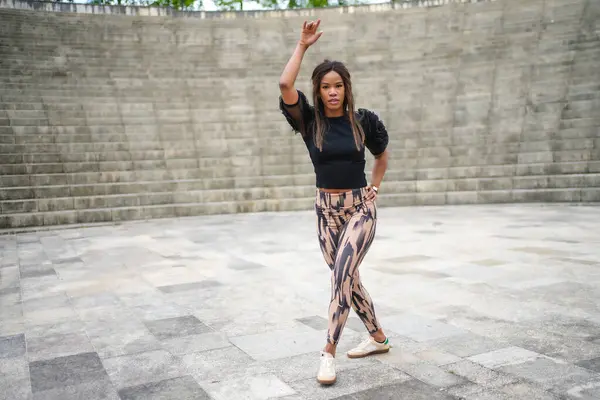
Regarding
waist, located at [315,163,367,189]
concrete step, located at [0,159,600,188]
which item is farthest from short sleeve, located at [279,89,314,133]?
concrete step, located at [0,159,600,188]

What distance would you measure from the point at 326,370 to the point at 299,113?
158 cm

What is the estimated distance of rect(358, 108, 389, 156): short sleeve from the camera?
342 centimetres

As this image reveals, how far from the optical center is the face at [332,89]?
322cm

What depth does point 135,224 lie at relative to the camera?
11.5 metres

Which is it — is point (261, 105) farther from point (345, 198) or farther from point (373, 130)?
point (345, 198)

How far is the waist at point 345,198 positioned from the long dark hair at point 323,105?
0.94 feet

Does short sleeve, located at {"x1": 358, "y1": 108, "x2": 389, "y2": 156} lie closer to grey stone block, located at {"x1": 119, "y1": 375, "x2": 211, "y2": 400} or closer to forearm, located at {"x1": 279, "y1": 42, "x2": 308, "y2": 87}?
forearm, located at {"x1": 279, "y1": 42, "x2": 308, "y2": 87}

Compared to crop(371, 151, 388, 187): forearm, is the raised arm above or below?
above

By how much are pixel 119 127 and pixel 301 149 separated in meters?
5.19

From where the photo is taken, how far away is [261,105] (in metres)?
16.4

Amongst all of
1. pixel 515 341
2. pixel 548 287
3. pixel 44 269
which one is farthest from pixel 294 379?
pixel 44 269

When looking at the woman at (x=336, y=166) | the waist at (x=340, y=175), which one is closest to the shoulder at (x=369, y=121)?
the woman at (x=336, y=166)

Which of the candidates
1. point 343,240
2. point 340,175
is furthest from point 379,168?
point 343,240

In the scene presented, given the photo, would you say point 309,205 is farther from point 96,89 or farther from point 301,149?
point 96,89
